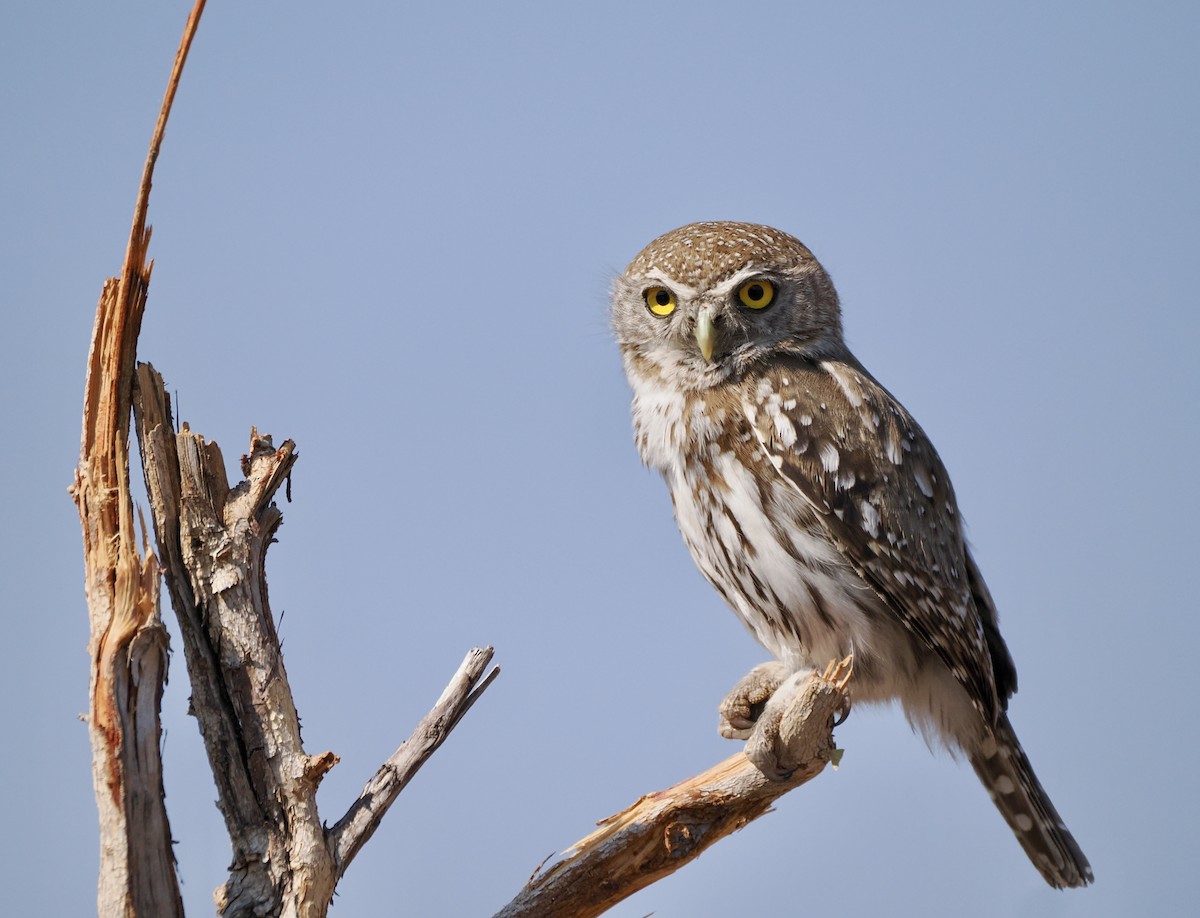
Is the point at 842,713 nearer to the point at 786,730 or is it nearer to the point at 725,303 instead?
the point at 786,730

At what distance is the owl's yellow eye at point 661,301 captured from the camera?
362 centimetres

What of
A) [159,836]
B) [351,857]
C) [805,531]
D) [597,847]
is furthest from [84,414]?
[805,531]

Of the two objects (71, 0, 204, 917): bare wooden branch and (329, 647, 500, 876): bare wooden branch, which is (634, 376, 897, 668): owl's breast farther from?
(71, 0, 204, 917): bare wooden branch

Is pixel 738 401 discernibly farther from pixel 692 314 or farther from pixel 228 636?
pixel 228 636

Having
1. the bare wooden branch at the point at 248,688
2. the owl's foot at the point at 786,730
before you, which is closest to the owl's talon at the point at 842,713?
the owl's foot at the point at 786,730

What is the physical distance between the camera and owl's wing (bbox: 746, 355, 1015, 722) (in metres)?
3.26

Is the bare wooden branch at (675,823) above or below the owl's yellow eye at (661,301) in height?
below

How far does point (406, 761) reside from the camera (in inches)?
103

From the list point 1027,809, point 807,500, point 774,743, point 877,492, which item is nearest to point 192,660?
point 774,743

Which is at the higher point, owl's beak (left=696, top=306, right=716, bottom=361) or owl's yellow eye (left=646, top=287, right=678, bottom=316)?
owl's yellow eye (left=646, top=287, right=678, bottom=316)

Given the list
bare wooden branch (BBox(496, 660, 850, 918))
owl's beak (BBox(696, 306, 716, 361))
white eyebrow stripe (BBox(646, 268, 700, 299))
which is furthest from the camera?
white eyebrow stripe (BBox(646, 268, 700, 299))

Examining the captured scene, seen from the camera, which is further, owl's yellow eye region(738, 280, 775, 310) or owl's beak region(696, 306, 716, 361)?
owl's yellow eye region(738, 280, 775, 310)

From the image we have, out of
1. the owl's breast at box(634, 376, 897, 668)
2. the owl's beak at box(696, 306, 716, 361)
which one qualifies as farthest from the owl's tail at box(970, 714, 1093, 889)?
the owl's beak at box(696, 306, 716, 361)

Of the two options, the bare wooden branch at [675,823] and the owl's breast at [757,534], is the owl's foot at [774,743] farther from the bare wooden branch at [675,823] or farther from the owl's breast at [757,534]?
the owl's breast at [757,534]
